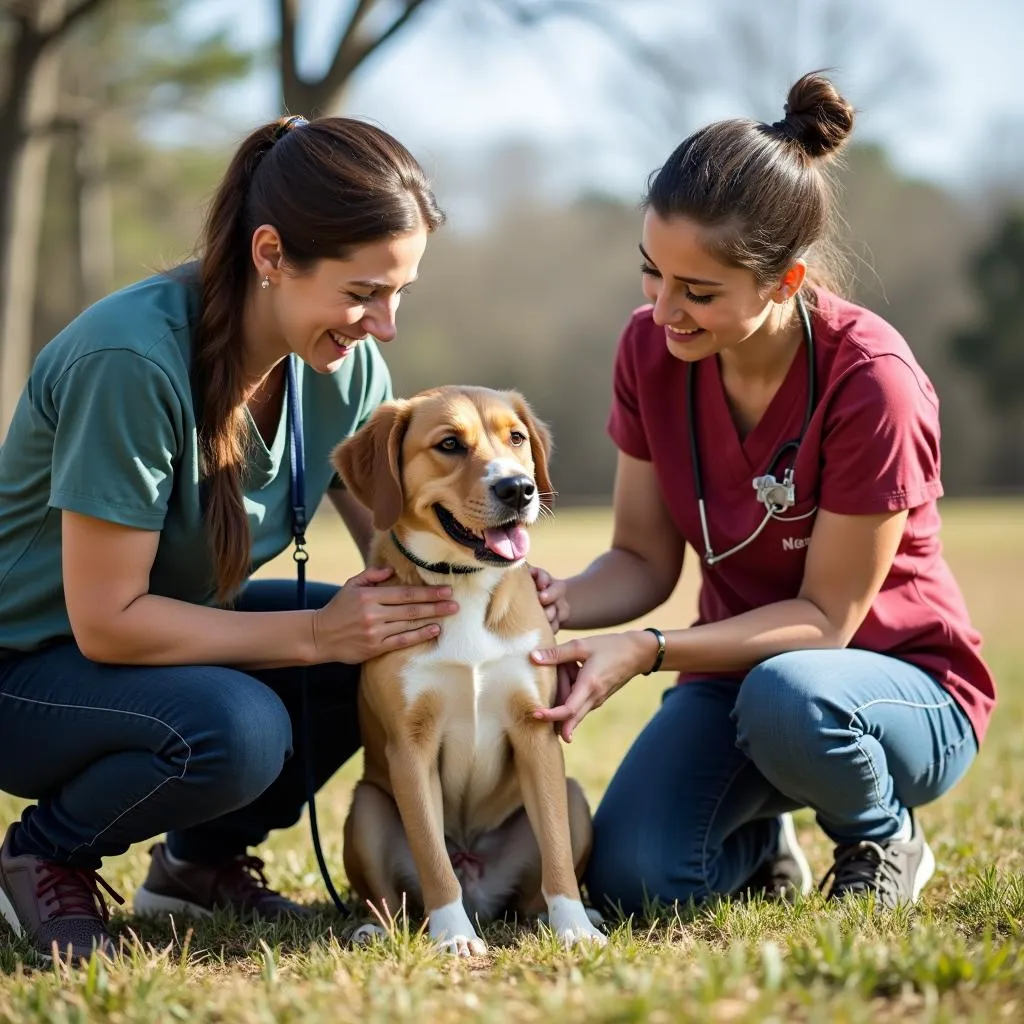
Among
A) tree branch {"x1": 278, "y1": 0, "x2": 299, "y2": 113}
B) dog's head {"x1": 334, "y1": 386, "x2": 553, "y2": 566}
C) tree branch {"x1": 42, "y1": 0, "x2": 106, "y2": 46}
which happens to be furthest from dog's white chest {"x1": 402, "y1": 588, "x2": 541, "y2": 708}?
tree branch {"x1": 42, "y1": 0, "x2": 106, "y2": 46}

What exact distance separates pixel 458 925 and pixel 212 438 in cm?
137

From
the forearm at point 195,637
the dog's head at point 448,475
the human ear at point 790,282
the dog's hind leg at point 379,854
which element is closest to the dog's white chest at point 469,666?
the dog's head at point 448,475

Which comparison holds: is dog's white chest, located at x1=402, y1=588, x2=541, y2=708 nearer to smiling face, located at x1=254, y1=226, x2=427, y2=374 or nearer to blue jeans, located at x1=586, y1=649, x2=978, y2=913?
blue jeans, located at x1=586, y1=649, x2=978, y2=913

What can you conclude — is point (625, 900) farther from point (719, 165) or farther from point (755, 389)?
point (719, 165)

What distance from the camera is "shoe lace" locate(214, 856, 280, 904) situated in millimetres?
3697

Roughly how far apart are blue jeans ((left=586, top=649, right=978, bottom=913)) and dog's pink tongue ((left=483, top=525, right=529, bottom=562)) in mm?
707

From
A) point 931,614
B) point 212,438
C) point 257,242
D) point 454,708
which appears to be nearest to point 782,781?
point 931,614

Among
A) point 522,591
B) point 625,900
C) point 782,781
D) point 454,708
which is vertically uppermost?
point 522,591

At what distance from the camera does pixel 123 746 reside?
318cm

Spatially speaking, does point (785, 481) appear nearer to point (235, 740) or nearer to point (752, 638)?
point (752, 638)

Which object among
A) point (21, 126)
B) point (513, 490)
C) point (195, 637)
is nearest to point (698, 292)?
point (513, 490)

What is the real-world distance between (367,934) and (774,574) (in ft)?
5.03

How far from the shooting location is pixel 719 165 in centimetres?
333

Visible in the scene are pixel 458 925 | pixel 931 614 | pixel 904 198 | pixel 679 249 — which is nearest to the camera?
pixel 458 925
